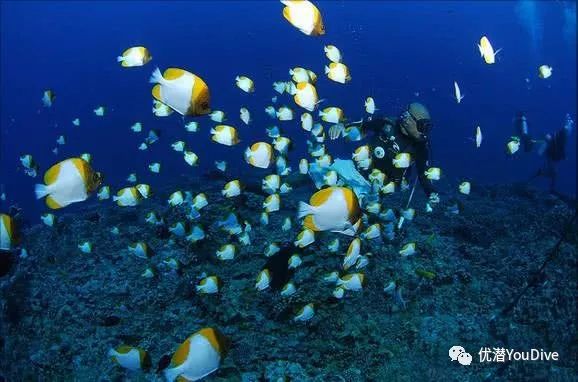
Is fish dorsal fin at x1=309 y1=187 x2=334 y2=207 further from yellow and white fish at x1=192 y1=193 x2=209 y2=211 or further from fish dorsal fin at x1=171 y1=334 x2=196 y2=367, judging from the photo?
yellow and white fish at x1=192 y1=193 x2=209 y2=211

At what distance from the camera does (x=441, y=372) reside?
4898 millimetres

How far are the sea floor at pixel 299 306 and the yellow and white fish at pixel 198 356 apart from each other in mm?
1658

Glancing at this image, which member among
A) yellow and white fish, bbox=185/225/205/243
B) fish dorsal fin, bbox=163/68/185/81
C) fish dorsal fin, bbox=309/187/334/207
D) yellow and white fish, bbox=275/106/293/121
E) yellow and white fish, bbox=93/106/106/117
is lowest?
yellow and white fish, bbox=93/106/106/117

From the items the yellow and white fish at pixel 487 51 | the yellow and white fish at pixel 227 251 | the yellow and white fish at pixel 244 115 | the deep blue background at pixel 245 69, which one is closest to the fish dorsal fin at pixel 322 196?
the yellow and white fish at pixel 227 251

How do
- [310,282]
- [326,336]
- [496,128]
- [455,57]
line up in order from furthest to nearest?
[455,57] < [496,128] < [310,282] < [326,336]

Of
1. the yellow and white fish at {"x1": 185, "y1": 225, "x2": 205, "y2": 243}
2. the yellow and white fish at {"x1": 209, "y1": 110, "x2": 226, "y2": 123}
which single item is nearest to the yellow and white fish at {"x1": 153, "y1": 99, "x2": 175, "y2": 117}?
the yellow and white fish at {"x1": 209, "y1": 110, "x2": 226, "y2": 123}

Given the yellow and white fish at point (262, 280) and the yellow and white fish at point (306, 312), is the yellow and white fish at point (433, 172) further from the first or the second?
the yellow and white fish at point (262, 280)

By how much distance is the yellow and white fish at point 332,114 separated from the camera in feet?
21.9

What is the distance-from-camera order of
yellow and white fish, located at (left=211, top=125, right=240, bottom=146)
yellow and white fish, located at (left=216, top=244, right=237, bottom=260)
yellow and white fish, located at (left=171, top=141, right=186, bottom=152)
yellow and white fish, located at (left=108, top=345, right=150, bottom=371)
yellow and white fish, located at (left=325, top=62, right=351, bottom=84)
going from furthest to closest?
yellow and white fish, located at (left=171, top=141, right=186, bottom=152)
yellow and white fish, located at (left=325, top=62, right=351, bottom=84)
yellow and white fish, located at (left=216, top=244, right=237, bottom=260)
yellow and white fish, located at (left=211, top=125, right=240, bottom=146)
yellow and white fish, located at (left=108, top=345, right=150, bottom=371)

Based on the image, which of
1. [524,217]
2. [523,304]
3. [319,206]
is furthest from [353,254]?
[524,217]

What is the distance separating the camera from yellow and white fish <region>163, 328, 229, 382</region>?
10.1ft

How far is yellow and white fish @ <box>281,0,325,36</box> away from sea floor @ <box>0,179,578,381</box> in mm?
3365

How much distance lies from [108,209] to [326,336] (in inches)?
254

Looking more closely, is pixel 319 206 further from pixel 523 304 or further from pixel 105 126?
pixel 105 126
